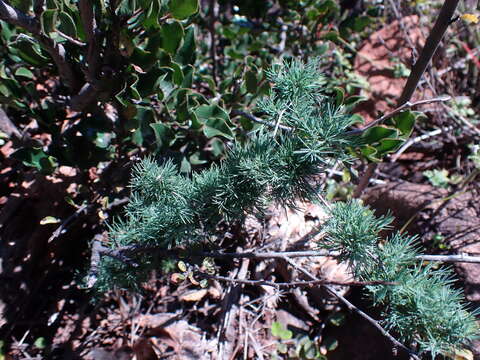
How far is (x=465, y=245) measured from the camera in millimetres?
1749

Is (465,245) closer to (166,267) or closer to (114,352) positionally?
(166,267)

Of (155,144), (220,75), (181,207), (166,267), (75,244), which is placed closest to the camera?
(181,207)

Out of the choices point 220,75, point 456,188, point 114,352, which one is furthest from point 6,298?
point 456,188

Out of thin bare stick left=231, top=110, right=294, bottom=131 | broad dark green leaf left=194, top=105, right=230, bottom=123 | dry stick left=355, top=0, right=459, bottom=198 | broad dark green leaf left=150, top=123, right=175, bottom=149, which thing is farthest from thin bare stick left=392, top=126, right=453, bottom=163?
broad dark green leaf left=150, top=123, right=175, bottom=149

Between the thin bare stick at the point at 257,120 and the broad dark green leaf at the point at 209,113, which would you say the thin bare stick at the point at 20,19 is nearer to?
the broad dark green leaf at the point at 209,113

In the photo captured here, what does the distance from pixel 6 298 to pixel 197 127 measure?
1153 millimetres

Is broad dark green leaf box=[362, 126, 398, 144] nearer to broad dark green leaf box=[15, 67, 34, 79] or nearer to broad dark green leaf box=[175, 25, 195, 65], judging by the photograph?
broad dark green leaf box=[175, 25, 195, 65]

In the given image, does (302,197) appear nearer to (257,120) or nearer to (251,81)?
(257,120)

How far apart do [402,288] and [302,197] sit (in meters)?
0.35

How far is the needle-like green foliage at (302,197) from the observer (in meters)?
1.07

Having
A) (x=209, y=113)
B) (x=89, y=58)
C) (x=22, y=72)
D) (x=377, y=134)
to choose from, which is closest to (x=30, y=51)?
(x=22, y=72)

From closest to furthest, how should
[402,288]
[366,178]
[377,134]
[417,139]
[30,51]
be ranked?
[402,288]
[377,134]
[30,51]
[366,178]
[417,139]

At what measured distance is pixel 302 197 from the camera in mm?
1182

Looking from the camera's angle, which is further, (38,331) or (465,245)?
(38,331)
